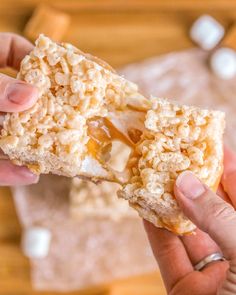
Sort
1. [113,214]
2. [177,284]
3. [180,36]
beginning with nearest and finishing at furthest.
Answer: [177,284] < [113,214] < [180,36]

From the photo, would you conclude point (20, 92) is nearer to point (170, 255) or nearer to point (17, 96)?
point (17, 96)

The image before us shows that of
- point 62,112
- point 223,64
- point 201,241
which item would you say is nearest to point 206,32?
point 223,64

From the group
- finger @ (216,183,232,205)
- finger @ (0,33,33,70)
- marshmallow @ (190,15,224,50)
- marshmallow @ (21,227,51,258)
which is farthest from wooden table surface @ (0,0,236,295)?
finger @ (216,183,232,205)

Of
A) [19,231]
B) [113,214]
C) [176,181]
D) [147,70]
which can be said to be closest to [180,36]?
[147,70]

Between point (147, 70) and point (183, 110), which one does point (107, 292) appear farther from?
point (183, 110)

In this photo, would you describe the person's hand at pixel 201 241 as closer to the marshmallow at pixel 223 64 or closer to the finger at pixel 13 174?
the finger at pixel 13 174
